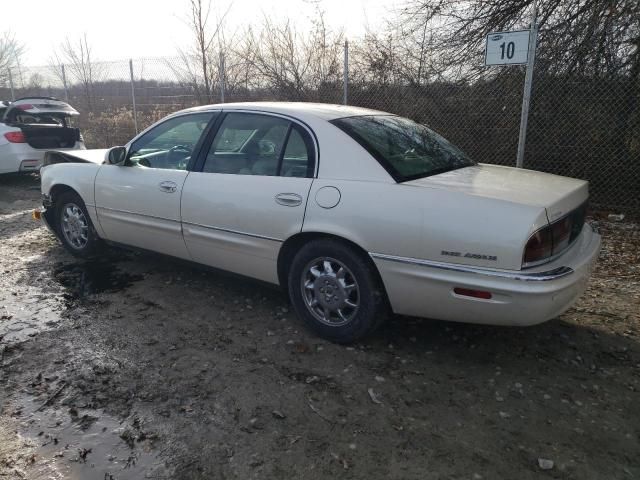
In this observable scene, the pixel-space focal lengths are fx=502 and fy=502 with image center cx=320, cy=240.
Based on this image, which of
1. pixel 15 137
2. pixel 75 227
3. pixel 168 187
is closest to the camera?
pixel 168 187

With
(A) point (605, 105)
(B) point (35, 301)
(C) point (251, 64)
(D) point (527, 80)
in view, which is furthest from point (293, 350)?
(C) point (251, 64)

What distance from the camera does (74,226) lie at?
5172mm

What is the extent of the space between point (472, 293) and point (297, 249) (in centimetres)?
125

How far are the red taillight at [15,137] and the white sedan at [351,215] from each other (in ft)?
17.5

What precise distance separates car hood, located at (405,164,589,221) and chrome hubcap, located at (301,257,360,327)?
0.76 meters

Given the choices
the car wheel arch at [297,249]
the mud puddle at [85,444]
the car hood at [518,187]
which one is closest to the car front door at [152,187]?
the car wheel arch at [297,249]

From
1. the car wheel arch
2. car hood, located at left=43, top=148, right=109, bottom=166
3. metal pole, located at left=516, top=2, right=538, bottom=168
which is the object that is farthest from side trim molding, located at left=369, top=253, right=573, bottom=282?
metal pole, located at left=516, top=2, right=538, bottom=168

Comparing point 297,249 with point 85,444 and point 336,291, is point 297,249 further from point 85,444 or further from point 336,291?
point 85,444

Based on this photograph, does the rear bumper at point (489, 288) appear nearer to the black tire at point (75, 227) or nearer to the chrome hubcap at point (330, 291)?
the chrome hubcap at point (330, 291)

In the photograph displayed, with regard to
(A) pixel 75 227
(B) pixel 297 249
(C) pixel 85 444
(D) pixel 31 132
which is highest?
(D) pixel 31 132

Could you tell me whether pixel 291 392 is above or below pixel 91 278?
below

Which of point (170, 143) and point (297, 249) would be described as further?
point (170, 143)

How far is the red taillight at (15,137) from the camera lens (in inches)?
342

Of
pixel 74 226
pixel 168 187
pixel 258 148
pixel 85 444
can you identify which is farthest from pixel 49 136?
pixel 85 444
